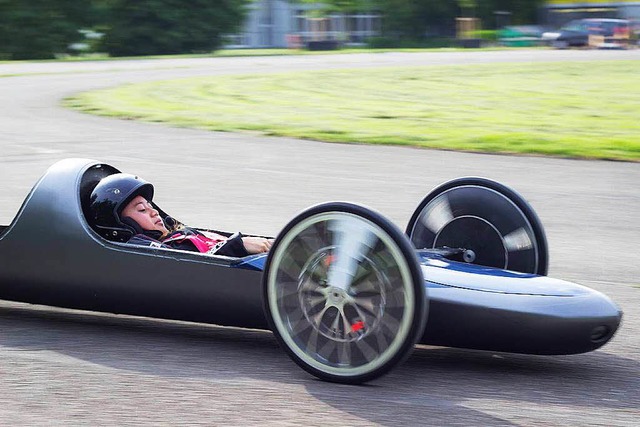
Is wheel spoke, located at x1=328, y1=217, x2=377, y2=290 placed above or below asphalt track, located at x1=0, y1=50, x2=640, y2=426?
above

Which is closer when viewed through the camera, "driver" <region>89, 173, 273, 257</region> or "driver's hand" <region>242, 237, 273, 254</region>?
"driver's hand" <region>242, 237, 273, 254</region>

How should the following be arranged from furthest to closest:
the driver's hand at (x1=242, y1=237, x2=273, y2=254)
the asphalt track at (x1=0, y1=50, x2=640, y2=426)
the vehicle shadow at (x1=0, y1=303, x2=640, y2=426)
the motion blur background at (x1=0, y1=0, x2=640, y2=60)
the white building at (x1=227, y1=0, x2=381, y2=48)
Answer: the white building at (x1=227, y1=0, x2=381, y2=48) < the motion blur background at (x1=0, y1=0, x2=640, y2=60) < the driver's hand at (x1=242, y1=237, x2=273, y2=254) < the vehicle shadow at (x1=0, y1=303, x2=640, y2=426) < the asphalt track at (x1=0, y1=50, x2=640, y2=426)

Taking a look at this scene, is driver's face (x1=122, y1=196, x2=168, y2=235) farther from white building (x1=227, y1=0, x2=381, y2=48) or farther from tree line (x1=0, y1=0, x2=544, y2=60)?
white building (x1=227, y1=0, x2=381, y2=48)

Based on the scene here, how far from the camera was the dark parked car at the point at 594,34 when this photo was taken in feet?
156

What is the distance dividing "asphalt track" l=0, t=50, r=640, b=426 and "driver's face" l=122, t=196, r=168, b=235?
1.69ft

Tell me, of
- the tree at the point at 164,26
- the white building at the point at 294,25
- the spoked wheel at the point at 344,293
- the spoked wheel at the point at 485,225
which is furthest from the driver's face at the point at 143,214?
the white building at the point at 294,25

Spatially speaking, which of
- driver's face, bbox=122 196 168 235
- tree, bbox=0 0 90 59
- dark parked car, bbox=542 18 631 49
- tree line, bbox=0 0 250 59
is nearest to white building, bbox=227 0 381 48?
tree line, bbox=0 0 250 59

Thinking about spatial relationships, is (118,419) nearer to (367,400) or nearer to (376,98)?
(367,400)

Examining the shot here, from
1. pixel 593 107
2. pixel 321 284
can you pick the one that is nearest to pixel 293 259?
pixel 321 284

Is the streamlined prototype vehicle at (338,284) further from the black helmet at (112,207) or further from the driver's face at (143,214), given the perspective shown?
the driver's face at (143,214)

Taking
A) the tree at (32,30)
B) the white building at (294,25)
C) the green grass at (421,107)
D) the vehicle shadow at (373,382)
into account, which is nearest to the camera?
the vehicle shadow at (373,382)

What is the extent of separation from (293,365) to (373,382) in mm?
441

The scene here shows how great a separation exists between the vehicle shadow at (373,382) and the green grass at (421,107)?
846 cm

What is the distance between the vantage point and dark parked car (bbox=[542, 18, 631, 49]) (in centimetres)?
4766
